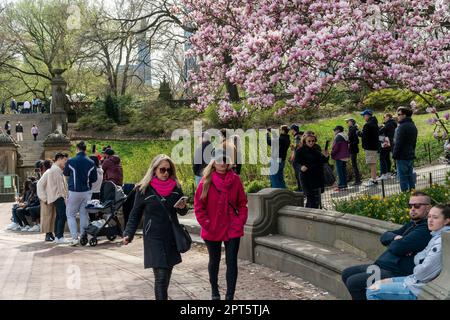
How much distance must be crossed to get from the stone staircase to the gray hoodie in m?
35.4

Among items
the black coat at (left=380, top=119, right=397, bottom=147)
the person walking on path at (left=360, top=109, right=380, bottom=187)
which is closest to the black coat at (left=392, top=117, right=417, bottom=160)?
the person walking on path at (left=360, top=109, right=380, bottom=187)

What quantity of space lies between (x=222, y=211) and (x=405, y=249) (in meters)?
2.30

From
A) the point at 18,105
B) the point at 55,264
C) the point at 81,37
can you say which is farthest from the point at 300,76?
the point at 18,105

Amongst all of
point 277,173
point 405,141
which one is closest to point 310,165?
point 405,141

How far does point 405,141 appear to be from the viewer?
13.9 m

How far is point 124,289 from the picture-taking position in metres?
9.99

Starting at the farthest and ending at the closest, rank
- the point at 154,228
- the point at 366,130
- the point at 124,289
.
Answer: the point at 366,130, the point at 124,289, the point at 154,228

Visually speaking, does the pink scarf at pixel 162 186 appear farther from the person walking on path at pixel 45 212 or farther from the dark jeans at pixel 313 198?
the person walking on path at pixel 45 212

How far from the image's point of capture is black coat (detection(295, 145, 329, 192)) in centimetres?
1369

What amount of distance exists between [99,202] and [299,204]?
199 inches

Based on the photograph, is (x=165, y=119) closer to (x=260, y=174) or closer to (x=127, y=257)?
(x=260, y=174)

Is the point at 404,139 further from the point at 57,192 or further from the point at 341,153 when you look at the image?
the point at 57,192

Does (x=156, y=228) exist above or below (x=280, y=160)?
below

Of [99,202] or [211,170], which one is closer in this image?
[211,170]
